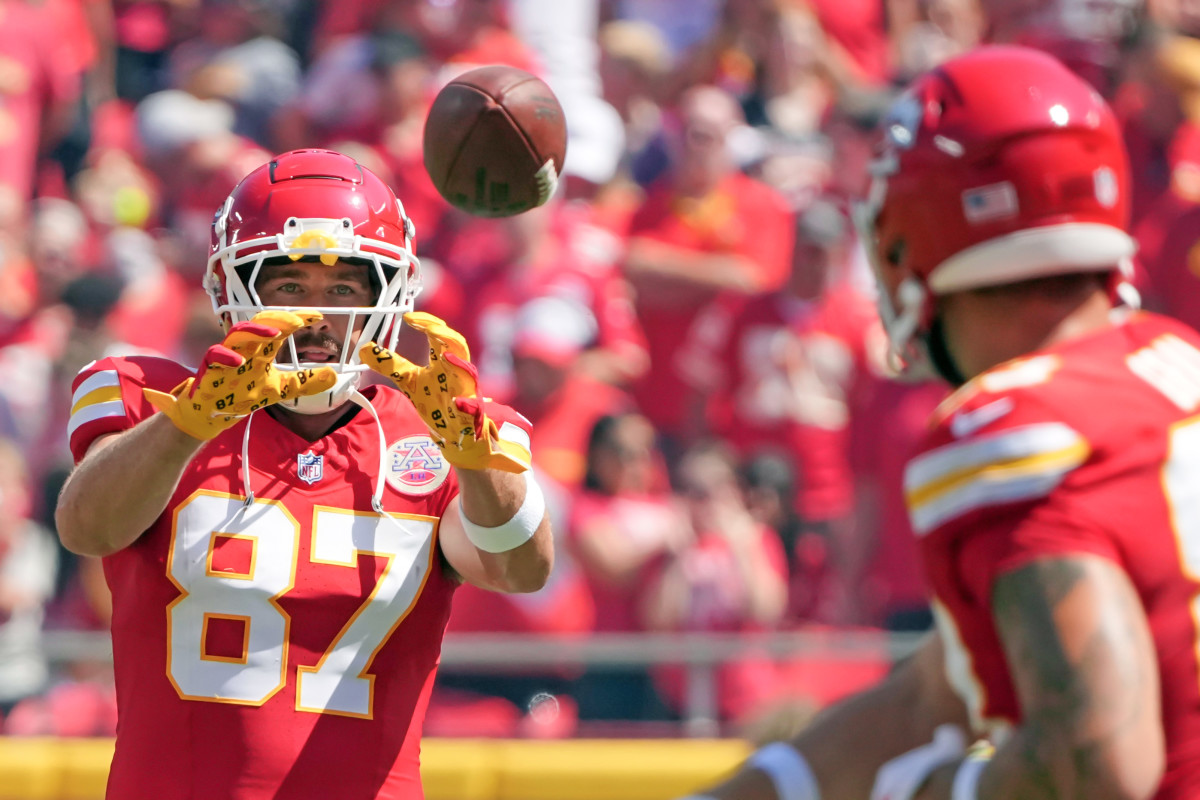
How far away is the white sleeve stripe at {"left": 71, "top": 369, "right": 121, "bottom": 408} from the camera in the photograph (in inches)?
112

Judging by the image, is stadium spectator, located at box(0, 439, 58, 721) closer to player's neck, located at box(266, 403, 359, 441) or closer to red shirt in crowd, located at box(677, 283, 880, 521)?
red shirt in crowd, located at box(677, 283, 880, 521)

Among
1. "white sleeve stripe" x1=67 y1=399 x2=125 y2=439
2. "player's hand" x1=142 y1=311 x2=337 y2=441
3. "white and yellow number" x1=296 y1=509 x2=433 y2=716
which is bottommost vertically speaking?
"white and yellow number" x1=296 y1=509 x2=433 y2=716

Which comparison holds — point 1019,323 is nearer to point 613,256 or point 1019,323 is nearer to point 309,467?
point 309,467

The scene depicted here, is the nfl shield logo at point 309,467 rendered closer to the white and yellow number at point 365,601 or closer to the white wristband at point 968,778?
the white and yellow number at point 365,601

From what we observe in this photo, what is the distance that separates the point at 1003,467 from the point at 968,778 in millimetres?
391

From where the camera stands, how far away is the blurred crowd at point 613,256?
571 centimetres

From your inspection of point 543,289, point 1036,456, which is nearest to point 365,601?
point 1036,456

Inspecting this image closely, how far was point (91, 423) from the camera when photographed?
2797 millimetres

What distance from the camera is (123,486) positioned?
260 centimetres

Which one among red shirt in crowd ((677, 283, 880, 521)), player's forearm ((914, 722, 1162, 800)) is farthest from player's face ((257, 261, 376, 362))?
red shirt in crowd ((677, 283, 880, 521))

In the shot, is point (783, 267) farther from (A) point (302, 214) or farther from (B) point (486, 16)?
(A) point (302, 214)

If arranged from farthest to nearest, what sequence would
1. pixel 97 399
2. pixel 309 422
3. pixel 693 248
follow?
1. pixel 693 248
2. pixel 309 422
3. pixel 97 399

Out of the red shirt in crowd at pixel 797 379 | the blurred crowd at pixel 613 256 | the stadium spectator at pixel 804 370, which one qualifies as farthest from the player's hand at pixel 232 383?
the red shirt in crowd at pixel 797 379

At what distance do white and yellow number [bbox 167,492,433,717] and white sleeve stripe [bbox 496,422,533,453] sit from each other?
289 mm
